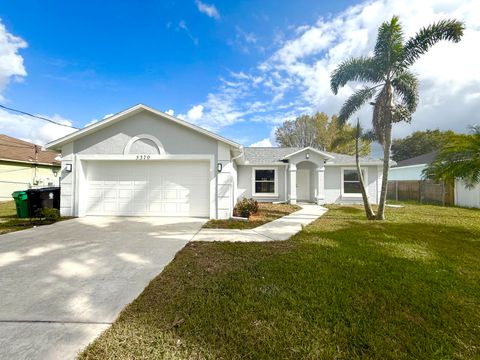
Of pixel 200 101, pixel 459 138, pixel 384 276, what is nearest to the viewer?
pixel 384 276

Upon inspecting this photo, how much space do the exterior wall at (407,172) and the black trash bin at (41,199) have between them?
26.5 meters

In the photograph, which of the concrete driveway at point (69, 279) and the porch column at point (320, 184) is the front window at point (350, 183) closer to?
the porch column at point (320, 184)

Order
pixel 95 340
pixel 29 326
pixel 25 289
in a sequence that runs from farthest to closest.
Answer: pixel 25 289, pixel 29 326, pixel 95 340

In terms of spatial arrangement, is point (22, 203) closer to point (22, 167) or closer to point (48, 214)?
point (48, 214)

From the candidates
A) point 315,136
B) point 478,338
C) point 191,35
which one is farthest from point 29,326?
point 315,136

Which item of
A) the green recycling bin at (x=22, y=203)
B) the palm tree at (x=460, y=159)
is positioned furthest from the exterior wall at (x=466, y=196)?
the green recycling bin at (x=22, y=203)

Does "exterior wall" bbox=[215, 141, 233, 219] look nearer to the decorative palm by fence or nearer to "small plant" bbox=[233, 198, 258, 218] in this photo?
"small plant" bbox=[233, 198, 258, 218]

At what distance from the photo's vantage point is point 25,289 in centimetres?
322

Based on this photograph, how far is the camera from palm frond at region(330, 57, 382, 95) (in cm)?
893

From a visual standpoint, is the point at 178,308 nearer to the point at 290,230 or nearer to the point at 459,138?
the point at 290,230

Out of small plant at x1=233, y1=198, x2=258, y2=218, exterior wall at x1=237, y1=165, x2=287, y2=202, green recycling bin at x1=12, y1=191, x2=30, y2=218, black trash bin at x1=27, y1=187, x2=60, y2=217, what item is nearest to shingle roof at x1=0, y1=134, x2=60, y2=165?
black trash bin at x1=27, y1=187, x2=60, y2=217

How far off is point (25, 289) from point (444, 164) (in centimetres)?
1045

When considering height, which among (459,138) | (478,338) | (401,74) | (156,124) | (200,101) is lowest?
(478,338)

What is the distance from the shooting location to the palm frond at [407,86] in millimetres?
8849
